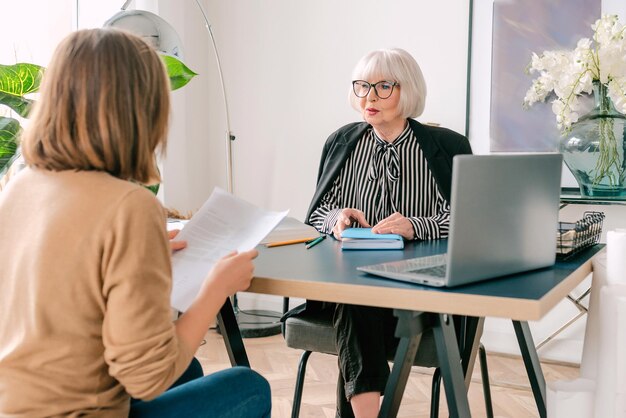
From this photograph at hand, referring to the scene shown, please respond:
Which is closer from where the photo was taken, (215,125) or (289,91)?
(289,91)

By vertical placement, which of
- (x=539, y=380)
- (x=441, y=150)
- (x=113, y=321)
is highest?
(x=441, y=150)

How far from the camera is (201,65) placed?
384 cm

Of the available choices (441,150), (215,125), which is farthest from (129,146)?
(215,125)

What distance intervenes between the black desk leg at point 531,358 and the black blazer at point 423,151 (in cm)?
44

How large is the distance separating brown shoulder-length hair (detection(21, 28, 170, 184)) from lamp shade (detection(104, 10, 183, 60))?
59.3 inches

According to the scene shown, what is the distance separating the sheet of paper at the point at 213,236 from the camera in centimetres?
115

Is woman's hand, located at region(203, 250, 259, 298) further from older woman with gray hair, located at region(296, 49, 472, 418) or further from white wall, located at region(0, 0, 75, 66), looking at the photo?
white wall, located at region(0, 0, 75, 66)

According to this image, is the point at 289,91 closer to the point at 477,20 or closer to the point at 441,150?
the point at 477,20

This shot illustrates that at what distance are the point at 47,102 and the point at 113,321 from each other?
330mm

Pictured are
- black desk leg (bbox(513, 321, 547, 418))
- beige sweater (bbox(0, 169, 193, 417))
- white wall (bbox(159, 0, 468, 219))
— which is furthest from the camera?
white wall (bbox(159, 0, 468, 219))

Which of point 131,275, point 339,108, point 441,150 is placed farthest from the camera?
point 339,108

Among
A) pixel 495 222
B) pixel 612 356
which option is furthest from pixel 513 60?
pixel 495 222

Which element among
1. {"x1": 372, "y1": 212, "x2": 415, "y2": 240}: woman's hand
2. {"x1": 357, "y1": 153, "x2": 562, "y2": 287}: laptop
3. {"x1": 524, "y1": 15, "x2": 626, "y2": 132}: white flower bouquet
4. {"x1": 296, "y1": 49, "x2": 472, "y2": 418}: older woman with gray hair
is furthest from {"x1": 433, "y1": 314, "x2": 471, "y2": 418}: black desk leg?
{"x1": 524, "y1": 15, "x2": 626, "y2": 132}: white flower bouquet

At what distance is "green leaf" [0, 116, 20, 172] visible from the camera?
2.20 meters
